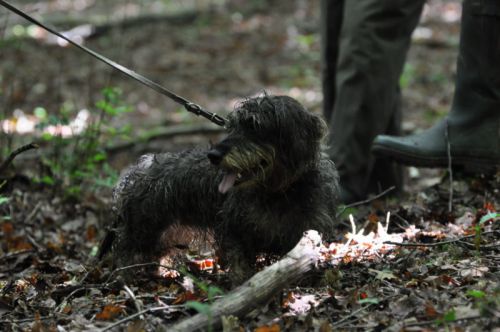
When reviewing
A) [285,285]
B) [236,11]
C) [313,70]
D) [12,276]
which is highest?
[236,11]

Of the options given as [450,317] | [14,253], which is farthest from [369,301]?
[14,253]

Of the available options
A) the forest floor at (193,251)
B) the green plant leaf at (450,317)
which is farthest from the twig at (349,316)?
the green plant leaf at (450,317)

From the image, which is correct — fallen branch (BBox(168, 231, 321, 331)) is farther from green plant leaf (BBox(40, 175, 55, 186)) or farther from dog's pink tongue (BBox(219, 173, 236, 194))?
green plant leaf (BBox(40, 175, 55, 186))

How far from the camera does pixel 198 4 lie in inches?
679

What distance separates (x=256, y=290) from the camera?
326cm

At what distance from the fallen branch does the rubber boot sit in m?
2.26

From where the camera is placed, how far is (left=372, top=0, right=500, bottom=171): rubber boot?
16.9 ft

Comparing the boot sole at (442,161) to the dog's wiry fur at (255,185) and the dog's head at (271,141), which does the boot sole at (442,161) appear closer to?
the dog's wiry fur at (255,185)

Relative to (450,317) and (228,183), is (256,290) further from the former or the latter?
(450,317)

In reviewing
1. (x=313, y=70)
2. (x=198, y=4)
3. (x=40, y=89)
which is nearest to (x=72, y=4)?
(x=198, y=4)

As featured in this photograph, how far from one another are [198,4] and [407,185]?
37.1ft

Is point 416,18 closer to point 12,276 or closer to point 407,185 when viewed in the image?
point 407,185

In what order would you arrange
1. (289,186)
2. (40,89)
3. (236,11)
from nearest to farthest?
(289,186) < (40,89) < (236,11)

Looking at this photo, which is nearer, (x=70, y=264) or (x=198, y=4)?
(x=70, y=264)
